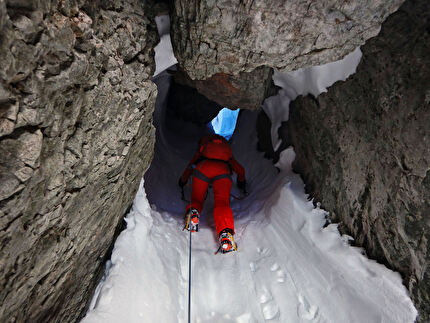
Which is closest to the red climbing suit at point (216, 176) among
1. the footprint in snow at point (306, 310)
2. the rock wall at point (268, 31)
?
the footprint in snow at point (306, 310)

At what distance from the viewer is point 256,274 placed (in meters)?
2.76

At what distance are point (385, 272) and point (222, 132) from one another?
1014cm

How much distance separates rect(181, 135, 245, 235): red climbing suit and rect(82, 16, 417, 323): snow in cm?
30

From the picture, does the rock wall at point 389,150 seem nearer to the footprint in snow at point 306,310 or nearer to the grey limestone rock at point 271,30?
the grey limestone rock at point 271,30

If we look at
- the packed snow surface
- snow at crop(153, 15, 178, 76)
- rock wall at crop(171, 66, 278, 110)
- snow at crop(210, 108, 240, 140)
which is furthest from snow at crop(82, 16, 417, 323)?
snow at crop(210, 108, 240, 140)

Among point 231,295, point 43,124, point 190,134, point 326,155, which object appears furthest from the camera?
point 190,134

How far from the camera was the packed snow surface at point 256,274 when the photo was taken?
2.04 meters

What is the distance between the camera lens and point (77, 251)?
1868 mm

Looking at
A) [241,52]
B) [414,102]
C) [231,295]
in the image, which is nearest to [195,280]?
[231,295]

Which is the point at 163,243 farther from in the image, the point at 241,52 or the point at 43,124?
the point at 241,52

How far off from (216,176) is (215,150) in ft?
2.02

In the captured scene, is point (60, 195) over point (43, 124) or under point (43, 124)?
under

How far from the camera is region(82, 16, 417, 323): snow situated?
2.04 meters

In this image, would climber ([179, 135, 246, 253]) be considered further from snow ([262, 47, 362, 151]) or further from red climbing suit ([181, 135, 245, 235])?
snow ([262, 47, 362, 151])
